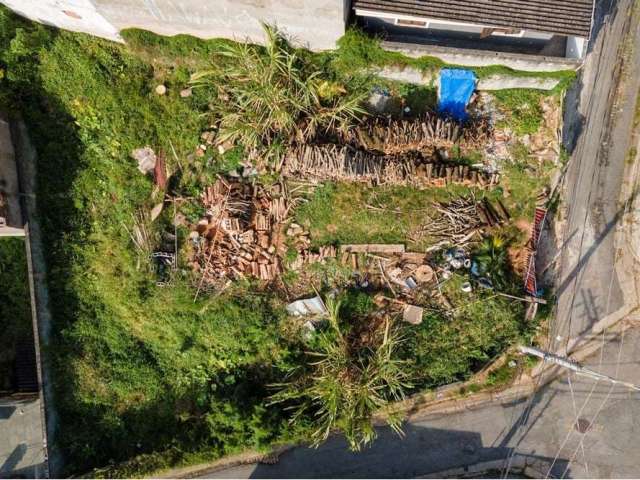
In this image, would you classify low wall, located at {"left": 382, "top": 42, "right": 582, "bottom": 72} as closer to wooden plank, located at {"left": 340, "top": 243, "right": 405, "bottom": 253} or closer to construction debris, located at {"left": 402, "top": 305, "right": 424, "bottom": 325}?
wooden plank, located at {"left": 340, "top": 243, "right": 405, "bottom": 253}

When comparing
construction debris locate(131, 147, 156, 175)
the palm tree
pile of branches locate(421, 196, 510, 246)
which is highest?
construction debris locate(131, 147, 156, 175)

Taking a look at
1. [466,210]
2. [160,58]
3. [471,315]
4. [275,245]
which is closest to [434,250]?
[466,210]

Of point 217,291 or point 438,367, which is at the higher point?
point 217,291

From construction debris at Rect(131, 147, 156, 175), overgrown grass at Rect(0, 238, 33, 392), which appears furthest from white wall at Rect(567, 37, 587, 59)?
overgrown grass at Rect(0, 238, 33, 392)

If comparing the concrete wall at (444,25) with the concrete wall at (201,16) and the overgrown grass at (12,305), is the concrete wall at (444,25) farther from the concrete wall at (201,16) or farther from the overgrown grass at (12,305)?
the overgrown grass at (12,305)

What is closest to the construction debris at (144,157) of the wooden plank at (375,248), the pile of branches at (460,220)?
the wooden plank at (375,248)

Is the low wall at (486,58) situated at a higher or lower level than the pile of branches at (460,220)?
higher

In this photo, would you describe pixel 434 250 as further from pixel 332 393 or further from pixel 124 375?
pixel 124 375
